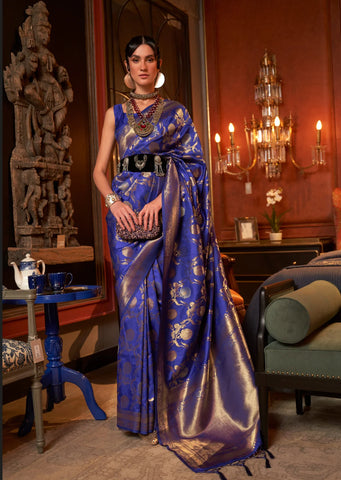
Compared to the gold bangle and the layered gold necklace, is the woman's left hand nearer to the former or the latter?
the gold bangle

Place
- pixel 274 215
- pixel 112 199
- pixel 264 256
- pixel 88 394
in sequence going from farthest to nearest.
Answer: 1. pixel 274 215
2. pixel 264 256
3. pixel 88 394
4. pixel 112 199

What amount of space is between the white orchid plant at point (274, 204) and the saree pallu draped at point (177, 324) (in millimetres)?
2665

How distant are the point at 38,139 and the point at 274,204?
2739 millimetres

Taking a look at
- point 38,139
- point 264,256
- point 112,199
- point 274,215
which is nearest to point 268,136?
point 274,215

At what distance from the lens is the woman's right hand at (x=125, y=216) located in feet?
7.66

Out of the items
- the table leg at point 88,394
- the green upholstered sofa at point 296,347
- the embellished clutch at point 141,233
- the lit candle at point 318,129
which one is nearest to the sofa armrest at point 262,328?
the green upholstered sofa at point 296,347

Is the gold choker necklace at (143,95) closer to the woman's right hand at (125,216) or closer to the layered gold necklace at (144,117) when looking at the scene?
the layered gold necklace at (144,117)

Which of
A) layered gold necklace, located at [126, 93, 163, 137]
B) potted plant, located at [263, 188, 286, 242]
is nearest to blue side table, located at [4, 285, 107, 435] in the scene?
layered gold necklace, located at [126, 93, 163, 137]

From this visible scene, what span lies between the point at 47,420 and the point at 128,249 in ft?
3.34

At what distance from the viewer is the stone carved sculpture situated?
3121mm

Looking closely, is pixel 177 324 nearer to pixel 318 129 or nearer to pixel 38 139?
pixel 38 139

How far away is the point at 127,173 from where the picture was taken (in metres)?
2.44

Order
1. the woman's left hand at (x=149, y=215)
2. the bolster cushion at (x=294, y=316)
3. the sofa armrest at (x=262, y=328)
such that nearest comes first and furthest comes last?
the bolster cushion at (x=294, y=316), the sofa armrest at (x=262, y=328), the woman's left hand at (x=149, y=215)

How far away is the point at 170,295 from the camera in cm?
232
